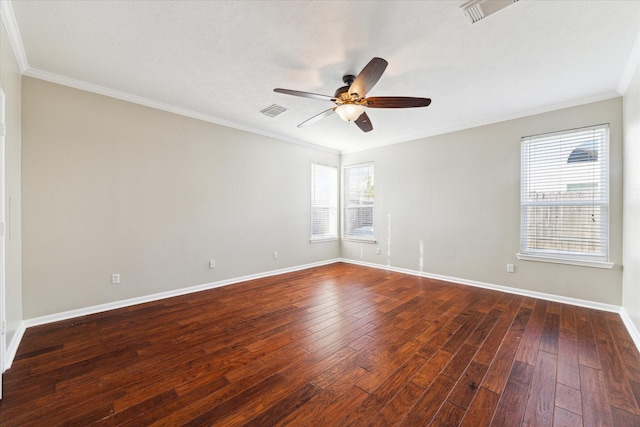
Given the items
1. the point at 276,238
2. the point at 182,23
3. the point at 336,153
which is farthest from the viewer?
the point at 336,153

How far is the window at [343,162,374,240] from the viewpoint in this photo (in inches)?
225

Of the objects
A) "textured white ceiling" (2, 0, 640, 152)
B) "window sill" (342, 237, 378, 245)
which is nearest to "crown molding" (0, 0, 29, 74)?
"textured white ceiling" (2, 0, 640, 152)

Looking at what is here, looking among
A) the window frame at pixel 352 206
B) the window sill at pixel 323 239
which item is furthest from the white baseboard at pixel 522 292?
the window sill at pixel 323 239

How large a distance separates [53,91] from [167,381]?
10.7 ft

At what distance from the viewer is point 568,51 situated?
7.70 ft

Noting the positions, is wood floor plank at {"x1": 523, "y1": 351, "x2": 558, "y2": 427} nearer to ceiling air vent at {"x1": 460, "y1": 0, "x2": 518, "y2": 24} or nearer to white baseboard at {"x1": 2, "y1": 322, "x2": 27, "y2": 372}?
ceiling air vent at {"x1": 460, "y1": 0, "x2": 518, "y2": 24}

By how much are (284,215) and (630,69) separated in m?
4.72

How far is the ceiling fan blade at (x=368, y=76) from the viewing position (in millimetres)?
2043

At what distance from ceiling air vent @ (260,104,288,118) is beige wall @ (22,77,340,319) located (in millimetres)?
830

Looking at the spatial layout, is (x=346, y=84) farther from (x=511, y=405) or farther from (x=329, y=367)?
(x=511, y=405)

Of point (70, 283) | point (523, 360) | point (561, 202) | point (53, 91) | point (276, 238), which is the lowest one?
point (523, 360)

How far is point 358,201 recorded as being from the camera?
595 cm

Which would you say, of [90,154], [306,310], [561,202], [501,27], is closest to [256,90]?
[90,154]

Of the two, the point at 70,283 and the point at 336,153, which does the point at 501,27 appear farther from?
the point at 70,283
